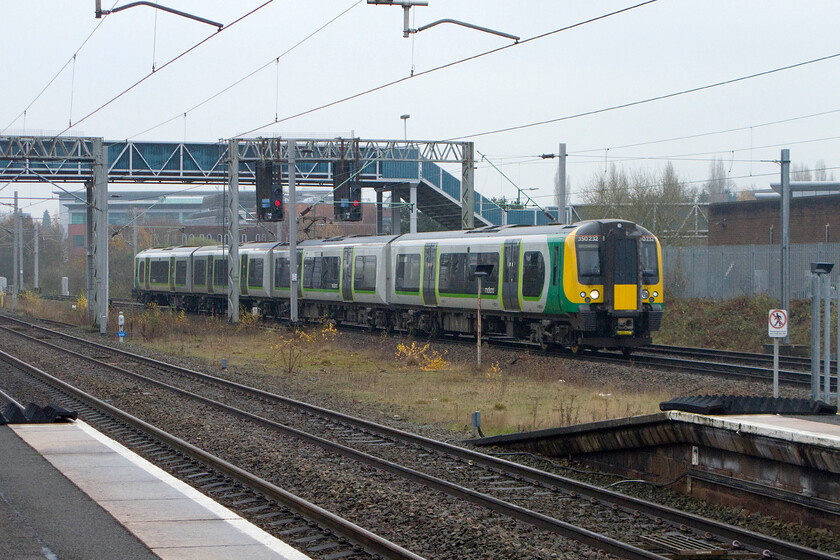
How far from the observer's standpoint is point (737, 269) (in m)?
37.2

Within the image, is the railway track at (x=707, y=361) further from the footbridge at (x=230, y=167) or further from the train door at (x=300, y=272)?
the train door at (x=300, y=272)

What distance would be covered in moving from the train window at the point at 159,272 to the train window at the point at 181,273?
1.71m

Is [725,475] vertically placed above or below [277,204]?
below

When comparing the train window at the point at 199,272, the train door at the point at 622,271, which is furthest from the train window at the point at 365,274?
the train window at the point at 199,272

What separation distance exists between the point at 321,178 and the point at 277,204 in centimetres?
1445

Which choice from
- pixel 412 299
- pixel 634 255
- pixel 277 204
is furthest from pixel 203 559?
pixel 277 204

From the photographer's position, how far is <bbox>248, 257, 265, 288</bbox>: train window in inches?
1561

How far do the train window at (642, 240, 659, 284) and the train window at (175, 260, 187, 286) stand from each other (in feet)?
97.9

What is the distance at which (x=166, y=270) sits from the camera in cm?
5088

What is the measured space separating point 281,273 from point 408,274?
31.9 ft

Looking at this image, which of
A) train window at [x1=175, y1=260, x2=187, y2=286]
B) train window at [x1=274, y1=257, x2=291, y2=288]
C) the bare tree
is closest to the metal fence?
the bare tree

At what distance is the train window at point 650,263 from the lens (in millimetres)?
23391

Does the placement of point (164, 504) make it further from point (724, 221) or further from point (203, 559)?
point (724, 221)

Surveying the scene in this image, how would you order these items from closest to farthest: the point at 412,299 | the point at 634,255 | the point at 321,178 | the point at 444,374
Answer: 1. the point at 444,374
2. the point at 634,255
3. the point at 412,299
4. the point at 321,178
